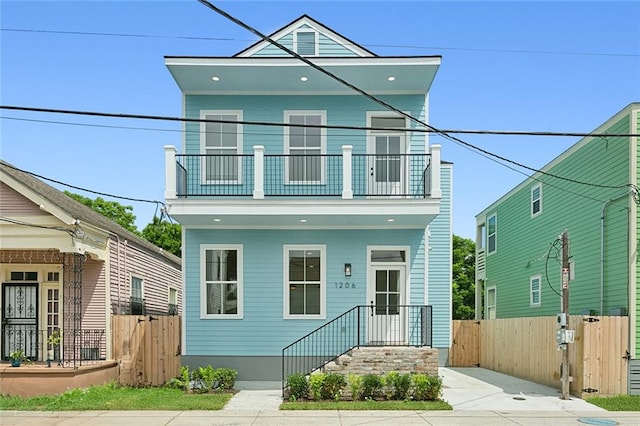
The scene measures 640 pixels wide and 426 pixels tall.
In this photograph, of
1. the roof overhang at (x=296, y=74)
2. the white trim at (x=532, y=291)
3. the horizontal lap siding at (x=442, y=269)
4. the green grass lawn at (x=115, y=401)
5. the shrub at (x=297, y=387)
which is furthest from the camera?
the white trim at (x=532, y=291)

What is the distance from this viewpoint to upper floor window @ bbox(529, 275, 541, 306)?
19.2 meters

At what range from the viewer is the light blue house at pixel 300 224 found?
13828mm

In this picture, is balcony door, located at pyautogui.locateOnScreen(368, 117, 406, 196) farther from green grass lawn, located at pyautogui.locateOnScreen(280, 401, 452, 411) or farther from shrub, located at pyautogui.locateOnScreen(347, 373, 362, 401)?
green grass lawn, located at pyautogui.locateOnScreen(280, 401, 452, 411)

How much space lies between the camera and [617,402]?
457 inches

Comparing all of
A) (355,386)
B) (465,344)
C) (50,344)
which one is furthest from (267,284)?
(465,344)

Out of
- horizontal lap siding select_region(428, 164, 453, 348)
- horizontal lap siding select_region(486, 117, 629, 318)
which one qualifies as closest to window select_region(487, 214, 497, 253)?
horizontal lap siding select_region(486, 117, 629, 318)

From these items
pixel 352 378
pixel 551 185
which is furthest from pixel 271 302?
pixel 551 185

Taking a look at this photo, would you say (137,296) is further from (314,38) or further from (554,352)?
(554,352)

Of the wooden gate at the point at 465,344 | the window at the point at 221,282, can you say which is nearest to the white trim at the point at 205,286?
the window at the point at 221,282

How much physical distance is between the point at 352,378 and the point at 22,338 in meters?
9.24

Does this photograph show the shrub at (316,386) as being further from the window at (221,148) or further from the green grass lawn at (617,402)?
the green grass lawn at (617,402)

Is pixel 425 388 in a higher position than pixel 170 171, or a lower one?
lower

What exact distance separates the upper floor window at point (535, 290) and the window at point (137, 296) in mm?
13373

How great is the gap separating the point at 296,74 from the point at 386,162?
3193 mm
